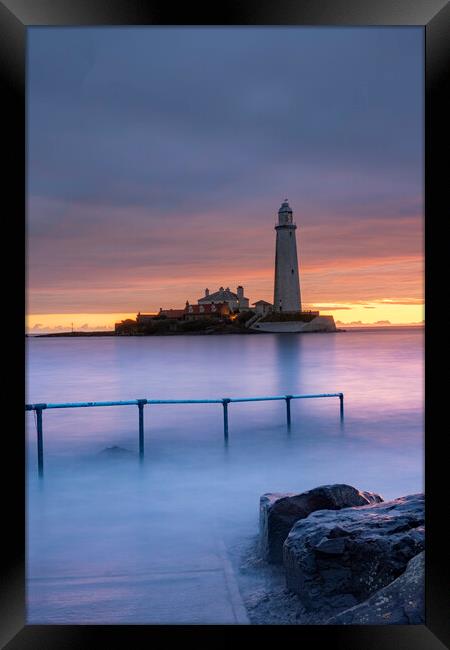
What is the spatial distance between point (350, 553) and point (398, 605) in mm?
543

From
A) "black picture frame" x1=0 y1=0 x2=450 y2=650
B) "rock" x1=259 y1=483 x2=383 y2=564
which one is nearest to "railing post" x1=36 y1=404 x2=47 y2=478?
"rock" x1=259 y1=483 x2=383 y2=564

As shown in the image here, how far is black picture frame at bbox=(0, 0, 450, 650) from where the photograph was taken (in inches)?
60.4

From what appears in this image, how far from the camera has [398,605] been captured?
1799 millimetres

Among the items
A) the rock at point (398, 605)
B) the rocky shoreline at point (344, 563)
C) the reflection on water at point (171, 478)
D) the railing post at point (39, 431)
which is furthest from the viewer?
the railing post at point (39, 431)

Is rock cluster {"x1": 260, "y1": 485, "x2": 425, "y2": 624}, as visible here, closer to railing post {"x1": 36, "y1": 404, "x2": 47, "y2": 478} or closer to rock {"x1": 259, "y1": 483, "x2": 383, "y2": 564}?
rock {"x1": 259, "y1": 483, "x2": 383, "y2": 564}

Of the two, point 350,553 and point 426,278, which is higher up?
point 426,278

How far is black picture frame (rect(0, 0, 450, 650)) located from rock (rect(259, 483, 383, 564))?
1501mm

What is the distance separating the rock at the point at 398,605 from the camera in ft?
5.68

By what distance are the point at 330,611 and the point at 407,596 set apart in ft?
1.89

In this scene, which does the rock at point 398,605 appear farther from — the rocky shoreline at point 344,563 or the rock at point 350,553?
the rock at point 350,553

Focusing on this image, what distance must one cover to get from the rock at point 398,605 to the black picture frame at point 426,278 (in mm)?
168

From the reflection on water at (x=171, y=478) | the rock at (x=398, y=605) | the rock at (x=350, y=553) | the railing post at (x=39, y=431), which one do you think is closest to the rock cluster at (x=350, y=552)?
the rock at (x=350, y=553)

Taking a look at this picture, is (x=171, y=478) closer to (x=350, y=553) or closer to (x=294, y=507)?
(x=294, y=507)

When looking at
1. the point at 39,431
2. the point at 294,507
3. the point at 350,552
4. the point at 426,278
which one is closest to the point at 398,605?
the point at 350,552
